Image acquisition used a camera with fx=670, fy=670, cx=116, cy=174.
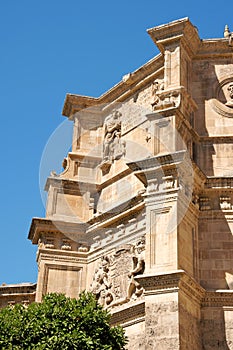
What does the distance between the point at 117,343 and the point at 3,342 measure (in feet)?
7.51

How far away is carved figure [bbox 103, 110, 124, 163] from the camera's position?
19953mm

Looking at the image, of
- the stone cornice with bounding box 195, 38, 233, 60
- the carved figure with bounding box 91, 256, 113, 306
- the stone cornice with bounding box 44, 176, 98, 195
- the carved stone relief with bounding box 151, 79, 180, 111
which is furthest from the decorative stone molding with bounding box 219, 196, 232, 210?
the stone cornice with bounding box 44, 176, 98, 195

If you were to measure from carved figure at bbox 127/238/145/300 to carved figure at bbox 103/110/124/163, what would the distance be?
3886mm

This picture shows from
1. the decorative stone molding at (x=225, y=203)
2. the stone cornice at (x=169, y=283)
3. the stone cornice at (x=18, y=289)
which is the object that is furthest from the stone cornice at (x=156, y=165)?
the stone cornice at (x=18, y=289)

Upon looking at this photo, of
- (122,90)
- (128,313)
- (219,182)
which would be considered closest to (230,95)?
(219,182)

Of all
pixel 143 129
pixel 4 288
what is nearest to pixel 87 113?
pixel 143 129

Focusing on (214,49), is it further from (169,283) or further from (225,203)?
(169,283)

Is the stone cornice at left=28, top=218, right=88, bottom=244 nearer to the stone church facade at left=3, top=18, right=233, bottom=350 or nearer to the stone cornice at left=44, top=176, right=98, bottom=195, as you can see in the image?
the stone church facade at left=3, top=18, right=233, bottom=350

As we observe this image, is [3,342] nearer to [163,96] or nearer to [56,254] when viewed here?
Result: [56,254]

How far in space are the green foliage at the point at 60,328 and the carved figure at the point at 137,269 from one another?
242 centimetres

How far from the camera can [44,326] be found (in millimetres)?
13250

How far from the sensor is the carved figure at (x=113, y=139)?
65.5ft

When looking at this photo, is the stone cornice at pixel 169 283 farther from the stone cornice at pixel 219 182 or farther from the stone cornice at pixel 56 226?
the stone cornice at pixel 56 226

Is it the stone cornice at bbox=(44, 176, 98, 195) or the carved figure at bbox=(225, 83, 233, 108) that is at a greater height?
the carved figure at bbox=(225, 83, 233, 108)
